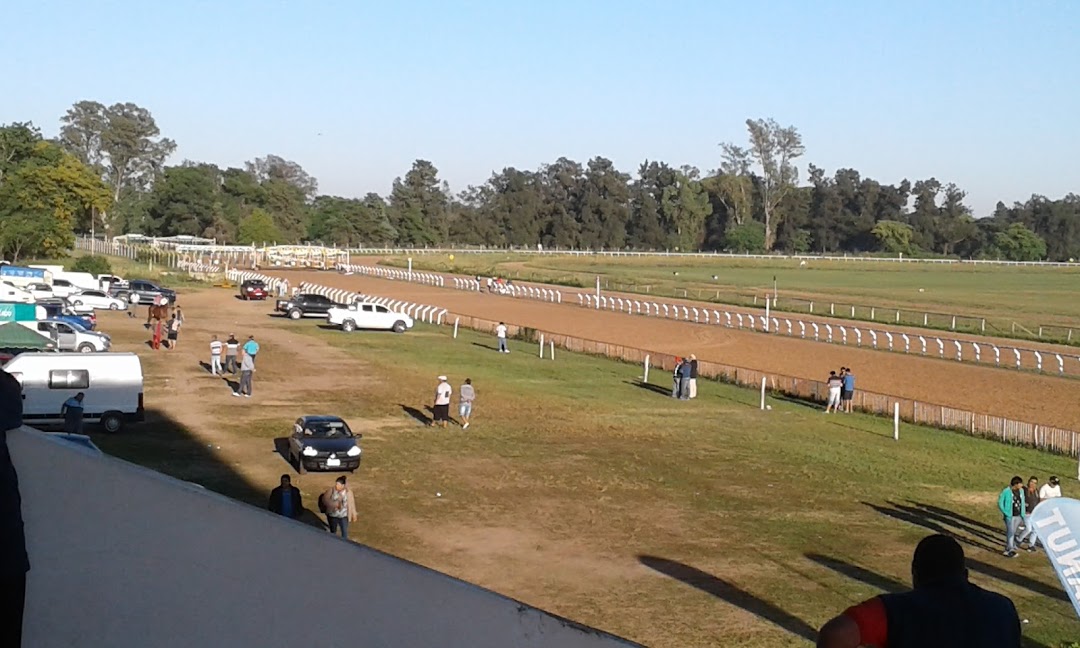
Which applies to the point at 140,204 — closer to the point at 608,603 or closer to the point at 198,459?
the point at 198,459

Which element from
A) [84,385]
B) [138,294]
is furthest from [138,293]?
[84,385]

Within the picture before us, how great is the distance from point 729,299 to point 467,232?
99.7 metres

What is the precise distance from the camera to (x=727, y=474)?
22766 millimetres

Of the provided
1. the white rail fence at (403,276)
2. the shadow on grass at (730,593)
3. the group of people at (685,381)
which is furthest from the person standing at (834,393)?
the white rail fence at (403,276)

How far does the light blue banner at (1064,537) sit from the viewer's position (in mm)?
7871

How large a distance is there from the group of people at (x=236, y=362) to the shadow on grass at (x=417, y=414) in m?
4.21

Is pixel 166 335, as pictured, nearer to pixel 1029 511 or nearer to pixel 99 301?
pixel 99 301

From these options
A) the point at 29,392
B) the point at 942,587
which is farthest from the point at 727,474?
the point at 942,587

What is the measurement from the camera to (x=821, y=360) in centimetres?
4481

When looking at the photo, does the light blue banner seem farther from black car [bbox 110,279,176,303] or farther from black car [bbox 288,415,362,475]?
black car [bbox 110,279,176,303]

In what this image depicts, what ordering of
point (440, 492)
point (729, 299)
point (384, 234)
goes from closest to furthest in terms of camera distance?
1. point (440, 492)
2. point (729, 299)
3. point (384, 234)

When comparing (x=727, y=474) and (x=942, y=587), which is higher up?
(x=942, y=587)

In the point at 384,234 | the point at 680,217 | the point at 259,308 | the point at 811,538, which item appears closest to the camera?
the point at 811,538

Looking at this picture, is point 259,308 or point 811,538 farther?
point 259,308
